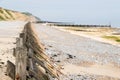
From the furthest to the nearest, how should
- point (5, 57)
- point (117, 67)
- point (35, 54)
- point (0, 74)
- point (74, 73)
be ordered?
point (117, 67) < point (74, 73) < point (5, 57) < point (0, 74) < point (35, 54)

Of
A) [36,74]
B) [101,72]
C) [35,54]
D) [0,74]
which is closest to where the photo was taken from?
[36,74]

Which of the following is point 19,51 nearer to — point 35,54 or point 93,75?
point 35,54

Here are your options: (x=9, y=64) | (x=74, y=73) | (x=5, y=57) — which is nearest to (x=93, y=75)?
(x=74, y=73)

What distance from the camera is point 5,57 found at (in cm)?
1752

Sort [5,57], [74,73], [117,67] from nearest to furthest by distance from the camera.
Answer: [5,57]
[74,73]
[117,67]

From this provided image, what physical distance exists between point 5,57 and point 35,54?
747 cm

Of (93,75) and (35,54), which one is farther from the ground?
(35,54)

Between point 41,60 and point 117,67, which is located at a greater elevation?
point 41,60

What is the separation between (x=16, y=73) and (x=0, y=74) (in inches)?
136

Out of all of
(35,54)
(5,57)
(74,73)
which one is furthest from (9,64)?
(74,73)

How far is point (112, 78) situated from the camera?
19484 millimetres

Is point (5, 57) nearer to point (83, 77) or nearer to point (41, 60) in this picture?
point (83, 77)

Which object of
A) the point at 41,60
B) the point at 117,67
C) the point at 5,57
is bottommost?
the point at 117,67

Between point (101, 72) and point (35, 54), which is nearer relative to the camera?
point (35, 54)
